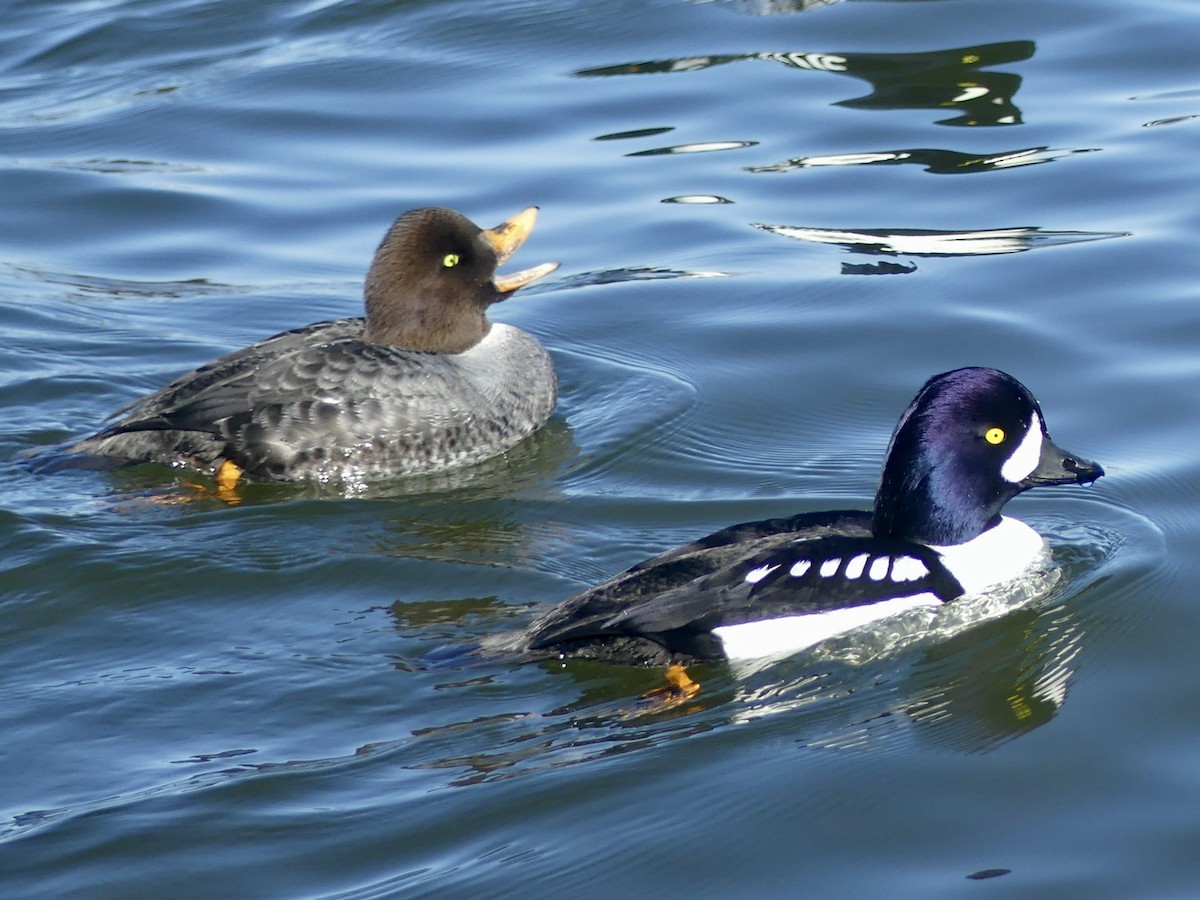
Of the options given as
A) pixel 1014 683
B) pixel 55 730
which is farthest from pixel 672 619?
pixel 55 730

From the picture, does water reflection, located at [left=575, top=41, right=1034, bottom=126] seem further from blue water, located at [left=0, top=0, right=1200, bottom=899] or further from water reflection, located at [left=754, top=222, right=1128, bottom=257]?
water reflection, located at [left=754, top=222, right=1128, bottom=257]

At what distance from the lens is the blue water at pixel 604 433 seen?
5.34 meters

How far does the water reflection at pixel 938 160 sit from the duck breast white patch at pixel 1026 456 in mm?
5226

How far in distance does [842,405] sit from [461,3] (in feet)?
25.9

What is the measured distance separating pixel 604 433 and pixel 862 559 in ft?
8.87

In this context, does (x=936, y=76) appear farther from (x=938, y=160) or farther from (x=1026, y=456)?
(x=1026, y=456)

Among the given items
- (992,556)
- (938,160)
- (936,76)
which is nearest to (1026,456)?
(992,556)

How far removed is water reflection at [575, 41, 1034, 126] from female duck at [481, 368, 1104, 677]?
20.3 feet

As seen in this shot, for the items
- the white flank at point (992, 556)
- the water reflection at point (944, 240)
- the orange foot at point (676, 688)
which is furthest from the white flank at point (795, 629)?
the water reflection at point (944, 240)

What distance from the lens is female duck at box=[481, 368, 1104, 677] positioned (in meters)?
6.20

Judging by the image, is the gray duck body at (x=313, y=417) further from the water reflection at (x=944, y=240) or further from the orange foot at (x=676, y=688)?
the water reflection at (x=944, y=240)

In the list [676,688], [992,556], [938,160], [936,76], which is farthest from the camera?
[936,76]

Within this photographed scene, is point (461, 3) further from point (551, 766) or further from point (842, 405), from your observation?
point (551, 766)

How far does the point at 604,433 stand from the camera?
8906 mm
